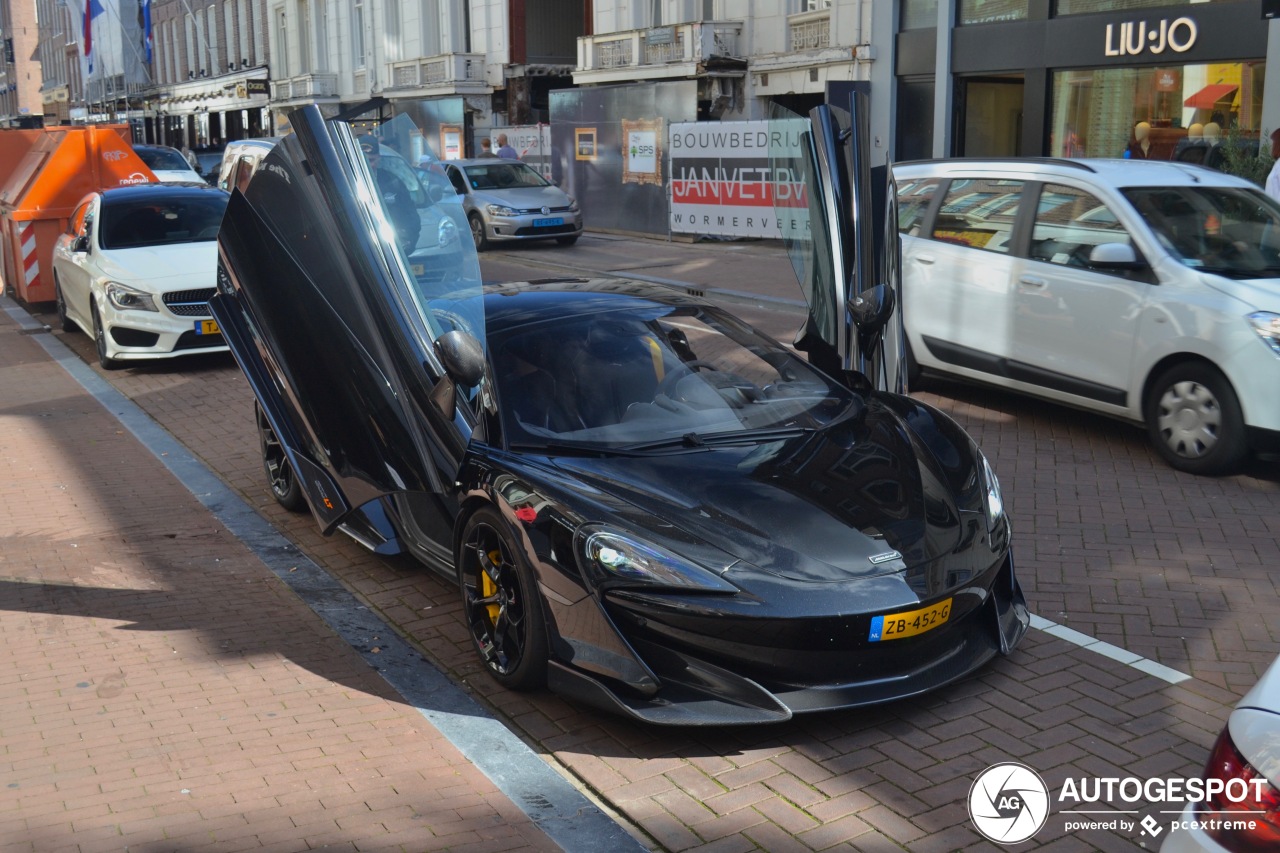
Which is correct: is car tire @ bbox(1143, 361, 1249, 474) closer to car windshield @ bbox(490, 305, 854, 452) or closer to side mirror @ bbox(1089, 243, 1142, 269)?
side mirror @ bbox(1089, 243, 1142, 269)

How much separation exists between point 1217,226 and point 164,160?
22.1 meters

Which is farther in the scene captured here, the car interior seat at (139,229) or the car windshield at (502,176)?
the car windshield at (502,176)

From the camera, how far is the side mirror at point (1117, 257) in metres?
7.71

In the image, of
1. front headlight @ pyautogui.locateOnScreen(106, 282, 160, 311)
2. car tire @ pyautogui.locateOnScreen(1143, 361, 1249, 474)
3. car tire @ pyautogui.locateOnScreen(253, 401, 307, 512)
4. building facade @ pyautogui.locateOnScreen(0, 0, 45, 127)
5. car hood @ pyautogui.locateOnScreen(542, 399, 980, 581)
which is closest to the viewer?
car hood @ pyautogui.locateOnScreen(542, 399, 980, 581)

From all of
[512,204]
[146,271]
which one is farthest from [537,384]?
[512,204]

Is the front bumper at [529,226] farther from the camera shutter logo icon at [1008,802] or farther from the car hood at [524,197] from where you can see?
the camera shutter logo icon at [1008,802]

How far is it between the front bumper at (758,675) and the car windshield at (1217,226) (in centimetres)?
450

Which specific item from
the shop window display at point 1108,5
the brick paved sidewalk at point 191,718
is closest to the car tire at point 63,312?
the brick paved sidewalk at point 191,718

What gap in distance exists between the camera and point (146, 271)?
11.6 m

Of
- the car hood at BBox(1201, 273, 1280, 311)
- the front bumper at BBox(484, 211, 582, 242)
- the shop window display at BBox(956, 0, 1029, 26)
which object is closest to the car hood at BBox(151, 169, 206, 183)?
the front bumper at BBox(484, 211, 582, 242)

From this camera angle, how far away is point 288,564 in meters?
6.36

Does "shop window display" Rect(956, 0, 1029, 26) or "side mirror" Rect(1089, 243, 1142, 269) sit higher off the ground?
"shop window display" Rect(956, 0, 1029, 26)

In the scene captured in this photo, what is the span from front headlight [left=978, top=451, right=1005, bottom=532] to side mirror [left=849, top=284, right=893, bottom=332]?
1014mm

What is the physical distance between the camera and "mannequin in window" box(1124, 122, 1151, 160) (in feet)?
61.5
